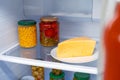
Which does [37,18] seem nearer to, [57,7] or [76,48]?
[57,7]

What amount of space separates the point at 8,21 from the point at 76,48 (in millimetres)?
386

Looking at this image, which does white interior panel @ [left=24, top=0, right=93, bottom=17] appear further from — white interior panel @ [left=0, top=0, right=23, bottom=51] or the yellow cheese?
the yellow cheese

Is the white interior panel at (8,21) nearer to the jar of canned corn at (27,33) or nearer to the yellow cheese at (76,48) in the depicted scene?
the jar of canned corn at (27,33)

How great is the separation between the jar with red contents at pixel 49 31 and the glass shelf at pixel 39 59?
0.04 meters

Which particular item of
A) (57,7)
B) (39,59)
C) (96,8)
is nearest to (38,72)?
(39,59)

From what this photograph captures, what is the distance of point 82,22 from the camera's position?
1.15 m

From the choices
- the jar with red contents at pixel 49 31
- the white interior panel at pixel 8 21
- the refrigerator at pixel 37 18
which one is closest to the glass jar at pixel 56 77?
the refrigerator at pixel 37 18

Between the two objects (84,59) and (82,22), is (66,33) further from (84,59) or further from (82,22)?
(84,59)

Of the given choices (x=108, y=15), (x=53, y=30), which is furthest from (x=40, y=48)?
(x=108, y=15)

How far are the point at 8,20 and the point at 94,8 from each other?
443 millimetres

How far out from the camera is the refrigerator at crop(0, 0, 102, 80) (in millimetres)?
954

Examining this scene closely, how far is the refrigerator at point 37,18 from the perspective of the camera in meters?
0.95

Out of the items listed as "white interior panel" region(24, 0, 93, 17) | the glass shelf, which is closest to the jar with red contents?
the glass shelf

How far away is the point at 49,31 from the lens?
3.34 feet
